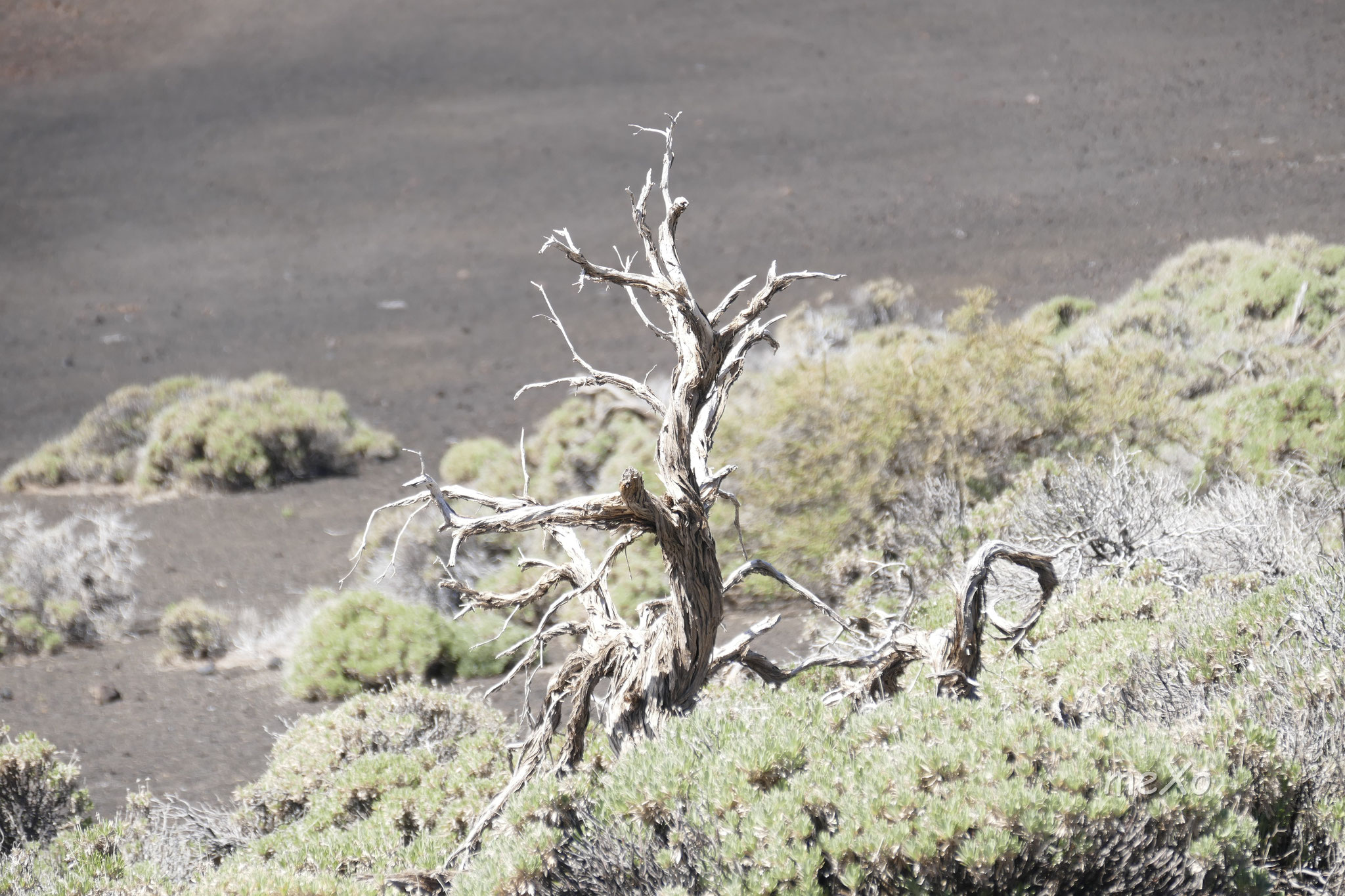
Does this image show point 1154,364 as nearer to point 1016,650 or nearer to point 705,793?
point 1016,650

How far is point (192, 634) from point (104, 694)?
2.32ft

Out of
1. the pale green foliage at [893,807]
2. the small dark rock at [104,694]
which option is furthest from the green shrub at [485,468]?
the pale green foliage at [893,807]

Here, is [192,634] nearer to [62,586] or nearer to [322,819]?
[62,586]

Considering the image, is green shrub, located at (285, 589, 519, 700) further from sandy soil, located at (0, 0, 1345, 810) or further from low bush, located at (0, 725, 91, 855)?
sandy soil, located at (0, 0, 1345, 810)

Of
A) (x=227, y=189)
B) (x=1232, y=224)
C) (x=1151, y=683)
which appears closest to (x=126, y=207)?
(x=227, y=189)

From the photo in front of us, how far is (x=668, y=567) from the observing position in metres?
2.92

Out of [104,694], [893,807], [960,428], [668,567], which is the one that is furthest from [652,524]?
[104,694]

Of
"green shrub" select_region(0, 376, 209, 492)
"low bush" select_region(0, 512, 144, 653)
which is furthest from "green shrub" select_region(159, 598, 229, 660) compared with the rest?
"green shrub" select_region(0, 376, 209, 492)

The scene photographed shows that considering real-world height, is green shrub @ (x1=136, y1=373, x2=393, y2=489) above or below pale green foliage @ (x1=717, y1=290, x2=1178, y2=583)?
below

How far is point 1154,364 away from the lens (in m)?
7.18

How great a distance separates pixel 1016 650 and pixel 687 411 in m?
1.85

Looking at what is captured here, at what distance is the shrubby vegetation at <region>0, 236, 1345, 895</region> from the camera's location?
2471mm

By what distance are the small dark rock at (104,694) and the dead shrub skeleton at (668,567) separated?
423cm

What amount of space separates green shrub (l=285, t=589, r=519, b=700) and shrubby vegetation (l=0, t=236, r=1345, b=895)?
0.12 feet
